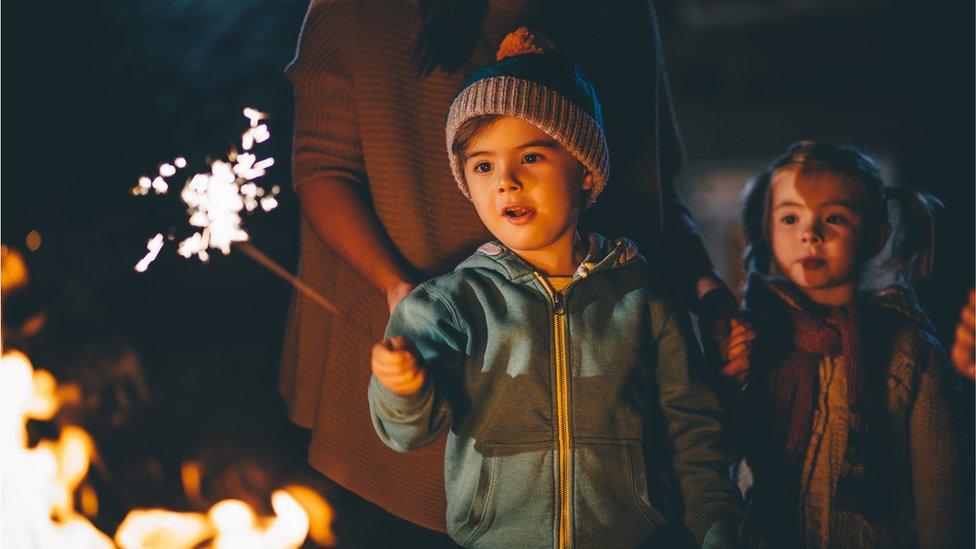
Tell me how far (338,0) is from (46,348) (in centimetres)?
188

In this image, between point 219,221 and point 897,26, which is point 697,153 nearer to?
point 897,26

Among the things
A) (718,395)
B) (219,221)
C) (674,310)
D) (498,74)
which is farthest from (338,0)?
(718,395)

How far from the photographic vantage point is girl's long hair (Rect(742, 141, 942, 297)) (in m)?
2.37

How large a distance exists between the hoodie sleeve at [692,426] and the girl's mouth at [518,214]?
1.23 ft

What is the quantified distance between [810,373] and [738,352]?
36cm

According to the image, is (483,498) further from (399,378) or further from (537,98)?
(537,98)

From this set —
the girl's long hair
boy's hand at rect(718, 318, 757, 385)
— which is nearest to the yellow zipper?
boy's hand at rect(718, 318, 757, 385)

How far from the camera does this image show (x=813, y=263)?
2340 millimetres

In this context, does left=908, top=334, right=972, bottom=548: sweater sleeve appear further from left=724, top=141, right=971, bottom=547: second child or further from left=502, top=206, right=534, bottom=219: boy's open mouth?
left=502, top=206, right=534, bottom=219: boy's open mouth

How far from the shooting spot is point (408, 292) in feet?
6.11

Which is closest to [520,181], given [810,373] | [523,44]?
[523,44]

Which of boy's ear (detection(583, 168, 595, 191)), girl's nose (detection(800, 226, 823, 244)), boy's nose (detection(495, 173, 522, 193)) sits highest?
boy's ear (detection(583, 168, 595, 191))

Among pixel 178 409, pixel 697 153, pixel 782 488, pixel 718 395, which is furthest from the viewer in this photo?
pixel 697 153

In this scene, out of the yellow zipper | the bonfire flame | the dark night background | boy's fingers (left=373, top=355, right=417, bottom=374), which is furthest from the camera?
the dark night background
